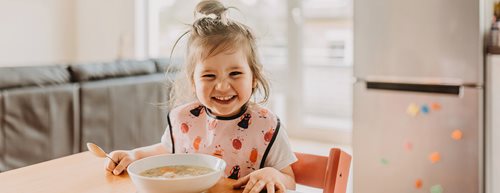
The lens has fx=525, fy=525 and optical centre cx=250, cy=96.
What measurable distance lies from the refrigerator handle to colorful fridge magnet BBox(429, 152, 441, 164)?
0.28 m

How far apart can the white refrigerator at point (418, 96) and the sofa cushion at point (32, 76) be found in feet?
4.71

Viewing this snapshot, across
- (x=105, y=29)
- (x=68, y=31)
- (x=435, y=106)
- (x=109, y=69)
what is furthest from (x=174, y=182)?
(x=68, y=31)

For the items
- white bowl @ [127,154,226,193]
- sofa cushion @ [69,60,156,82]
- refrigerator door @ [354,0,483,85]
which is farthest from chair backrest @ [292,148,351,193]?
sofa cushion @ [69,60,156,82]

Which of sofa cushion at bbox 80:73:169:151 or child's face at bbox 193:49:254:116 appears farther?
sofa cushion at bbox 80:73:169:151

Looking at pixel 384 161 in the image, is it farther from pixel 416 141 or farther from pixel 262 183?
pixel 262 183

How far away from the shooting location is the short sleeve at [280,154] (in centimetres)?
116

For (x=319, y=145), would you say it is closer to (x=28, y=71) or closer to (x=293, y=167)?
(x=28, y=71)

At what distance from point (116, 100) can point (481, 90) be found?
178 cm

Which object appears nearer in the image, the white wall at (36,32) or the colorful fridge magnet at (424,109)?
the colorful fridge magnet at (424,109)

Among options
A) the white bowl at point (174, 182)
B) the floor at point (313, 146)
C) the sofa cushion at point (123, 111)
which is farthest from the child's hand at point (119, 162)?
the floor at point (313, 146)

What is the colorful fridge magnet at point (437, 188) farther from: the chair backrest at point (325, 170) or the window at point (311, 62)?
the window at point (311, 62)

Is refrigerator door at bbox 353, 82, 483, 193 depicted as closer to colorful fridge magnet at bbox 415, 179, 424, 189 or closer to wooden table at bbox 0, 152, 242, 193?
colorful fridge magnet at bbox 415, 179, 424, 189

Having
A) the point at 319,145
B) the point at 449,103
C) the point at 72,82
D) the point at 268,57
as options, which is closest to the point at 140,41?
the point at 268,57

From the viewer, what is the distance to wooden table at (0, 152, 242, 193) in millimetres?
1009
